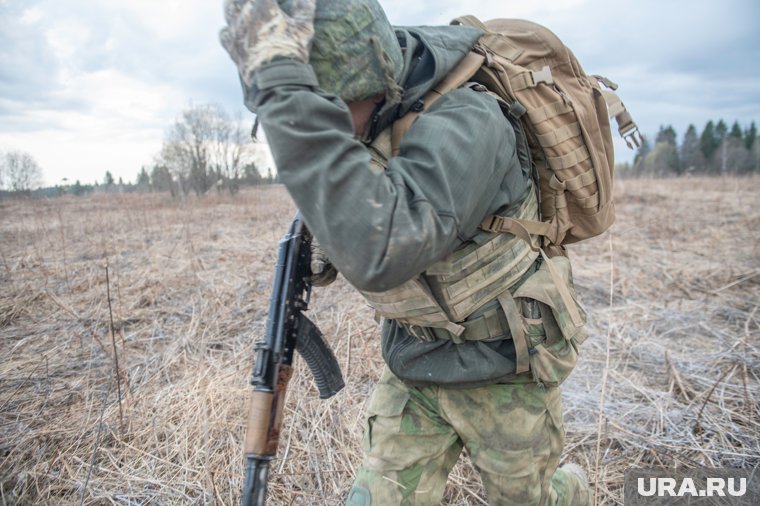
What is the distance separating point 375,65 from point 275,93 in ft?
1.16

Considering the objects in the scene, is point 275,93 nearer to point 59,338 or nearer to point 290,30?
point 290,30

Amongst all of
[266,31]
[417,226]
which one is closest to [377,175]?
[417,226]

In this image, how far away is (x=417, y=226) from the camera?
38.0 inches

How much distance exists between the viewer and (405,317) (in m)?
1.37

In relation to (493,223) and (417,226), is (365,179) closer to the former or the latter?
(417,226)

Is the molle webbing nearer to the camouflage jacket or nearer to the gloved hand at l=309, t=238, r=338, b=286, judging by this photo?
the camouflage jacket

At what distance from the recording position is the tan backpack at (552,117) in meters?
1.32

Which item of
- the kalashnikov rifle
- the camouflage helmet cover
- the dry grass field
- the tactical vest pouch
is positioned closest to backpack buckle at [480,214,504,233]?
the tactical vest pouch

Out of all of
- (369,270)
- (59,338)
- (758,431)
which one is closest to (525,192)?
(369,270)

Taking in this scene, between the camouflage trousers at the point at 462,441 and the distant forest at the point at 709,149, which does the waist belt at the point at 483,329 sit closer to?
the camouflage trousers at the point at 462,441

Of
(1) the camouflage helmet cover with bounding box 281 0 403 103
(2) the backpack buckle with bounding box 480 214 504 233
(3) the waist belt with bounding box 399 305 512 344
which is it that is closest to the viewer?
(1) the camouflage helmet cover with bounding box 281 0 403 103

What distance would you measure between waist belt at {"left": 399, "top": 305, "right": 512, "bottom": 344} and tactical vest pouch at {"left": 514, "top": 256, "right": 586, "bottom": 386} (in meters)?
0.06

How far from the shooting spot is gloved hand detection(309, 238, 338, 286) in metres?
1.60

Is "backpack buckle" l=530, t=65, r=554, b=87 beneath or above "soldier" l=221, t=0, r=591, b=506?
above
